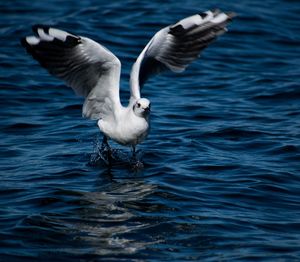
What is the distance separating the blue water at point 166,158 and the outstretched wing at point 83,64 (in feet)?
2.75

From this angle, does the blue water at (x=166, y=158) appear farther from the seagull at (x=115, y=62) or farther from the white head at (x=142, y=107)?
the white head at (x=142, y=107)

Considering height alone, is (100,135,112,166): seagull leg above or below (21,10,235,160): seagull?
below

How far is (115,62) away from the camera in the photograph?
848cm

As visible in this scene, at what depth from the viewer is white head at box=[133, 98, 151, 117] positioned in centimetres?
831

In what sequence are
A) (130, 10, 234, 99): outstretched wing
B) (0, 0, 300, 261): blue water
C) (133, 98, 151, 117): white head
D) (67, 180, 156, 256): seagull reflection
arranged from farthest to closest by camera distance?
(130, 10, 234, 99): outstretched wing, (133, 98, 151, 117): white head, (0, 0, 300, 261): blue water, (67, 180, 156, 256): seagull reflection

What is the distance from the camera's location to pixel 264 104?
12242 mm

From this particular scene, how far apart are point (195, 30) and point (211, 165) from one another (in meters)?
1.64

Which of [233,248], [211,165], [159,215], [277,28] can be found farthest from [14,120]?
[277,28]

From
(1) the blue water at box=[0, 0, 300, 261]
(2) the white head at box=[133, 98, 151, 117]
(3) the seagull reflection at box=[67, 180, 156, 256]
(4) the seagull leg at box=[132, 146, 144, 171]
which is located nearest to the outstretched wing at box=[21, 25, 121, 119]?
(2) the white head at box=[133, 98, 151, 117]

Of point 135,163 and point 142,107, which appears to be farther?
point 135,163

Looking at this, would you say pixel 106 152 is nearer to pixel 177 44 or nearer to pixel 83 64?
pixel 83 64

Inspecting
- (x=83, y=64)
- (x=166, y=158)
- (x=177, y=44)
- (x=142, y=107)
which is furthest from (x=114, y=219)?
(x=177, y=44)

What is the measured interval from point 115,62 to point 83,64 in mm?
382

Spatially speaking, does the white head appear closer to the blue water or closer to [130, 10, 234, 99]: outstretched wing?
[130, 10, 234, 99]: outstretched wing
